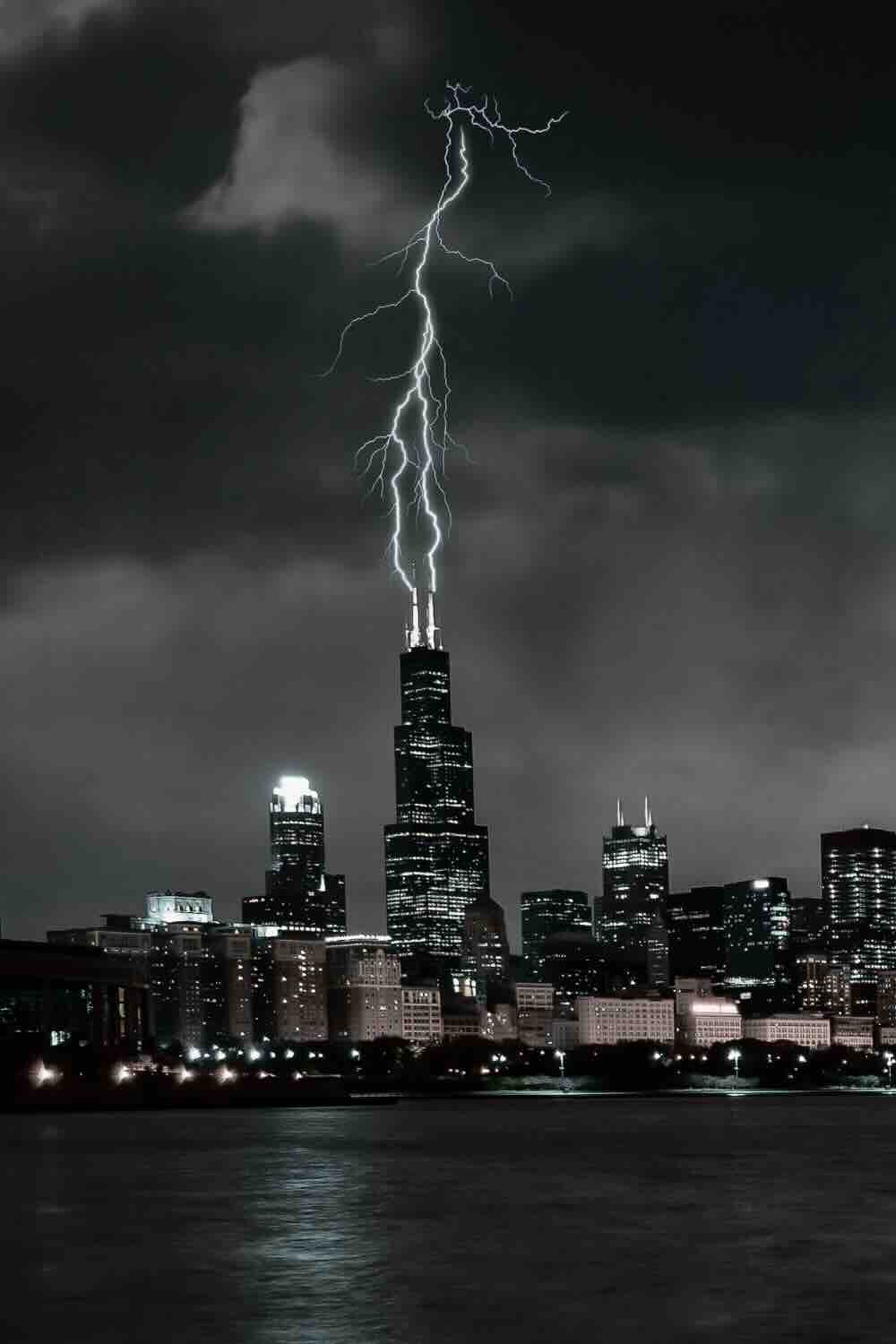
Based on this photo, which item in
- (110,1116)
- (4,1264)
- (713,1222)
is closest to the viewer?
(4,1264)

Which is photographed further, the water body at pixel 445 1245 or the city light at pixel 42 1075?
the city light at pixel 42 1075

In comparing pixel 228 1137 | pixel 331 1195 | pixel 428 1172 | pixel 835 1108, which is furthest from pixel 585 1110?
pixel 331 1195

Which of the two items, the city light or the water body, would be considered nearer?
the water body

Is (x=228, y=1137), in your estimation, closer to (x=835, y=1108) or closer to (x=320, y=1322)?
(x=320, y=1322)

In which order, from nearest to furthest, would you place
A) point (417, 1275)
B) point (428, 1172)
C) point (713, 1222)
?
point (417, 1275) → point (713, 1222) → point (428, 1172)

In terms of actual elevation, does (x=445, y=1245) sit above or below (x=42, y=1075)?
above

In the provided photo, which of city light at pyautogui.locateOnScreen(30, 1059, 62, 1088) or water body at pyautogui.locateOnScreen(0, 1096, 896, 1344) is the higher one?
water body at pyautogui.locateOnScreen(0, 1096, 896, 1344)

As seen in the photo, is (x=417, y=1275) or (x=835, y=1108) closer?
(x=417, y=1275)

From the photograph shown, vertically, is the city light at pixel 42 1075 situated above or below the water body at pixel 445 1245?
below
